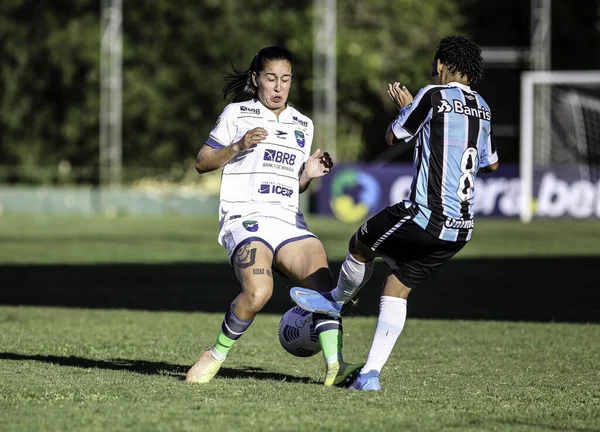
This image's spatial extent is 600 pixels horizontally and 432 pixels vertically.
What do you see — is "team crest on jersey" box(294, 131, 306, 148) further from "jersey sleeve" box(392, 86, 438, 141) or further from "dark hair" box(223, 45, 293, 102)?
"jersey sleeve" box(392, 86, 438, 141)

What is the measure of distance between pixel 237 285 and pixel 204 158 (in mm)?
8790

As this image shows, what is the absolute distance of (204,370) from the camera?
25.0 ft

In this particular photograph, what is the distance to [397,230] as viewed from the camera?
714 cm

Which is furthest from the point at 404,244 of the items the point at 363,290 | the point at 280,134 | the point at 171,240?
the point at 171,240

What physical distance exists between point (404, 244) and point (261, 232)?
1004 mm

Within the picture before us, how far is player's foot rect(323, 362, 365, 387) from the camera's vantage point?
7.52 meters

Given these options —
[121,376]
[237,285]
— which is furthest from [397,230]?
[237,285]

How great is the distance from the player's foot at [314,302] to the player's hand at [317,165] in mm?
775

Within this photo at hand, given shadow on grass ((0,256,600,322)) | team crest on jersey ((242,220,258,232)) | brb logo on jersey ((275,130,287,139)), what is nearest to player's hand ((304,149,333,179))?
brb logo on jersey ((275,130,287,139))

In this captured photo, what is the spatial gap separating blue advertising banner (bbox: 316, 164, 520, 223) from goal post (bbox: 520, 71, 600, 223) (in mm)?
573

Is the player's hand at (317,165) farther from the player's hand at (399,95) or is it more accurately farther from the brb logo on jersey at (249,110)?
the player's hand at (399,95)

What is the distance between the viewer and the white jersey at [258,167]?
7.78 m

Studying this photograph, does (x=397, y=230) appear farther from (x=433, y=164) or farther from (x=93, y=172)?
(x=93, y=172)

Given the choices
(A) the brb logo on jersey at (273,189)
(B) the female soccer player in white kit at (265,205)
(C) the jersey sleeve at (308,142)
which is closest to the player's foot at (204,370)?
(B) the female soccer player in white kit at (265,205)
